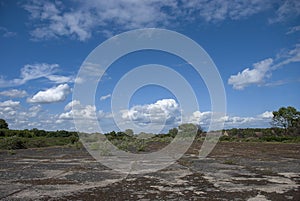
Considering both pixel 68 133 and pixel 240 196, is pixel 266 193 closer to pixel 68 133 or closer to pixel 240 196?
pixel 240 196

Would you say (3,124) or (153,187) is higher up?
(3,124)

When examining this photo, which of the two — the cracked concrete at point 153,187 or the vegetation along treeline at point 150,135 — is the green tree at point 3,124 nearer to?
the vegetation along treeline at point 150,135

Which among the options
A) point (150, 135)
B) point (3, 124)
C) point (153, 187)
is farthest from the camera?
point (3, 124)

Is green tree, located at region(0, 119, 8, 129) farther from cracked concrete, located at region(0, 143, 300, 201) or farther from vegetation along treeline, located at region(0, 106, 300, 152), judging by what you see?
cracked concrete, located at region(0, 143, 300, 201)

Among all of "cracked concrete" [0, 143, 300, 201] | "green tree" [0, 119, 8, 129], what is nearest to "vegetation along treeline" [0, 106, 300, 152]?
"green tree" [0, 119, 8, 129]

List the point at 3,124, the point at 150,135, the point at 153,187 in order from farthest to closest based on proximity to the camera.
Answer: the point at 3,124, the point at 150,135, the point at 153,187

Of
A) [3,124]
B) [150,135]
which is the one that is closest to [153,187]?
[150,135]

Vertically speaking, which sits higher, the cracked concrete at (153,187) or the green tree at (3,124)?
the green tree at (3,124)

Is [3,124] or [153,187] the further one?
[3,124]

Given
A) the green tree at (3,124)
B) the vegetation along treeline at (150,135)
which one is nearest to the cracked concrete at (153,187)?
the vegetation along treeline at (150,135)

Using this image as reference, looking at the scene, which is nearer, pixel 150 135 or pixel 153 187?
pixel 153 187

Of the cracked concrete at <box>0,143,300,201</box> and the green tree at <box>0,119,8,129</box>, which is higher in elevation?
the green tree at <box>0,119,8,129</box>

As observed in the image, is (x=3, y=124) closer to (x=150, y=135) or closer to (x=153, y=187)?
(x=150, y=135)

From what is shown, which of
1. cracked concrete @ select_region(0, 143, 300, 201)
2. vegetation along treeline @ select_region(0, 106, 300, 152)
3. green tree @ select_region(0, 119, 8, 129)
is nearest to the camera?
cracked concrete @ select_region(0, 143, 300, 201)
